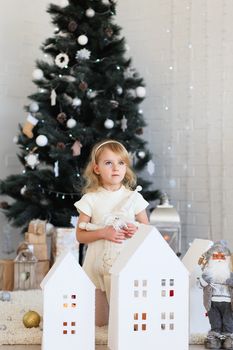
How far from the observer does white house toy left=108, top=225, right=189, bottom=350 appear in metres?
2.32

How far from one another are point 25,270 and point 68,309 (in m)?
1.88

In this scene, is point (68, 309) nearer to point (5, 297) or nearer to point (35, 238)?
point (5, 297)

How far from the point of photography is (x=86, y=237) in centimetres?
303

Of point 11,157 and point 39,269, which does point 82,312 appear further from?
point 11,157

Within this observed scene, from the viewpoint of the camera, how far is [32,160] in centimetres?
440

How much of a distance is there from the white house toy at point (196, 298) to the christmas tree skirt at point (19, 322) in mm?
365

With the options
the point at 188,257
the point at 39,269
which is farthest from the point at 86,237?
the point at 39,269

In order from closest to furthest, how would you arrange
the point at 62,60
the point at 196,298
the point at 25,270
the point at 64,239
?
the point at 196,298 < the point at 25,270 < the point at 64,239 < the point at 62,60

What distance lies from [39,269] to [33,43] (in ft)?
5.97

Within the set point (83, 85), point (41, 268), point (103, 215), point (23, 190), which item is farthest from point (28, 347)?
point (83, 85)

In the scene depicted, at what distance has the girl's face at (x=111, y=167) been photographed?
3.08 metres

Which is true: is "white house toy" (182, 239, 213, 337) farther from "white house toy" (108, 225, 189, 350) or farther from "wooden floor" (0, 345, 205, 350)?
"white house toy" (108, 225, 189, 350)

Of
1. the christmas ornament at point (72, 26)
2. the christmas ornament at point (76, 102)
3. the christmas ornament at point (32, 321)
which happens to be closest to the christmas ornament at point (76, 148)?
the christmas ornament at point (76, 102)

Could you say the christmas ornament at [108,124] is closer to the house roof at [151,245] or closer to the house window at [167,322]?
the house roof at [151,245]
